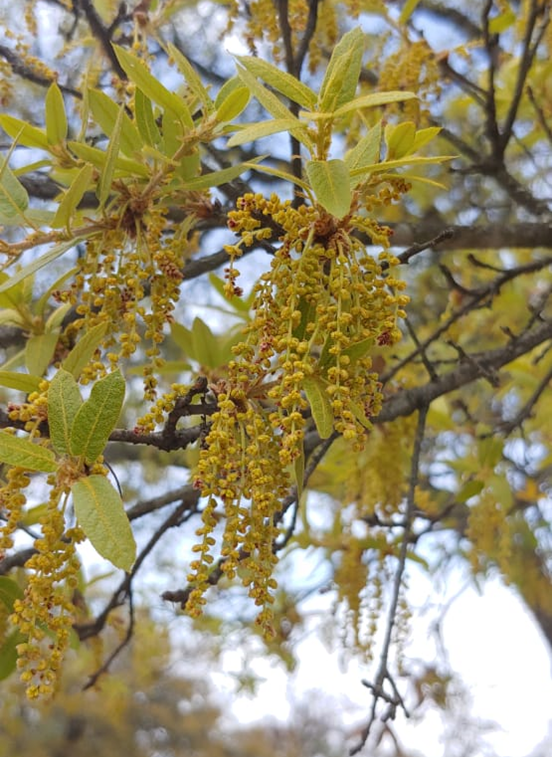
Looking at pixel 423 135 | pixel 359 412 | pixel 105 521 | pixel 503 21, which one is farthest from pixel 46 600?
pixel 503 21

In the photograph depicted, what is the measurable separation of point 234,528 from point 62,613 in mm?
227

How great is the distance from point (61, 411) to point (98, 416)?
0.05 metres

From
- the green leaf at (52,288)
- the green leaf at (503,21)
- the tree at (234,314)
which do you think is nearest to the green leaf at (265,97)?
the tree at (234,314)

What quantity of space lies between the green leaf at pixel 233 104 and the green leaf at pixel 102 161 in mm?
150

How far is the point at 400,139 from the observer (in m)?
1.03

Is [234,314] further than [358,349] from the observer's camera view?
Yes

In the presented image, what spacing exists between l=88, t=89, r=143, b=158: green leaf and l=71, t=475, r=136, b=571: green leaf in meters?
Result: 0.54

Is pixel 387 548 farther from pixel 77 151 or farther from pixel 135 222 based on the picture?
pixel 77 151

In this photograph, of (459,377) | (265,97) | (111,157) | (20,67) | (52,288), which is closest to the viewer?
(265,97)

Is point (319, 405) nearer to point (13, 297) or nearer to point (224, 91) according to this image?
point (224, 91)

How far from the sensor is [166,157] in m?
1.10

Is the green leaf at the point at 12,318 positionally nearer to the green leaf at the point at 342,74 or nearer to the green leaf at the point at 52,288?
the green leaf at the point at 52,288

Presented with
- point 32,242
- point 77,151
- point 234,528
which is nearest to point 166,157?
point 77,151

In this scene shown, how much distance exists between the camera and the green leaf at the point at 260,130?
0.85 m
